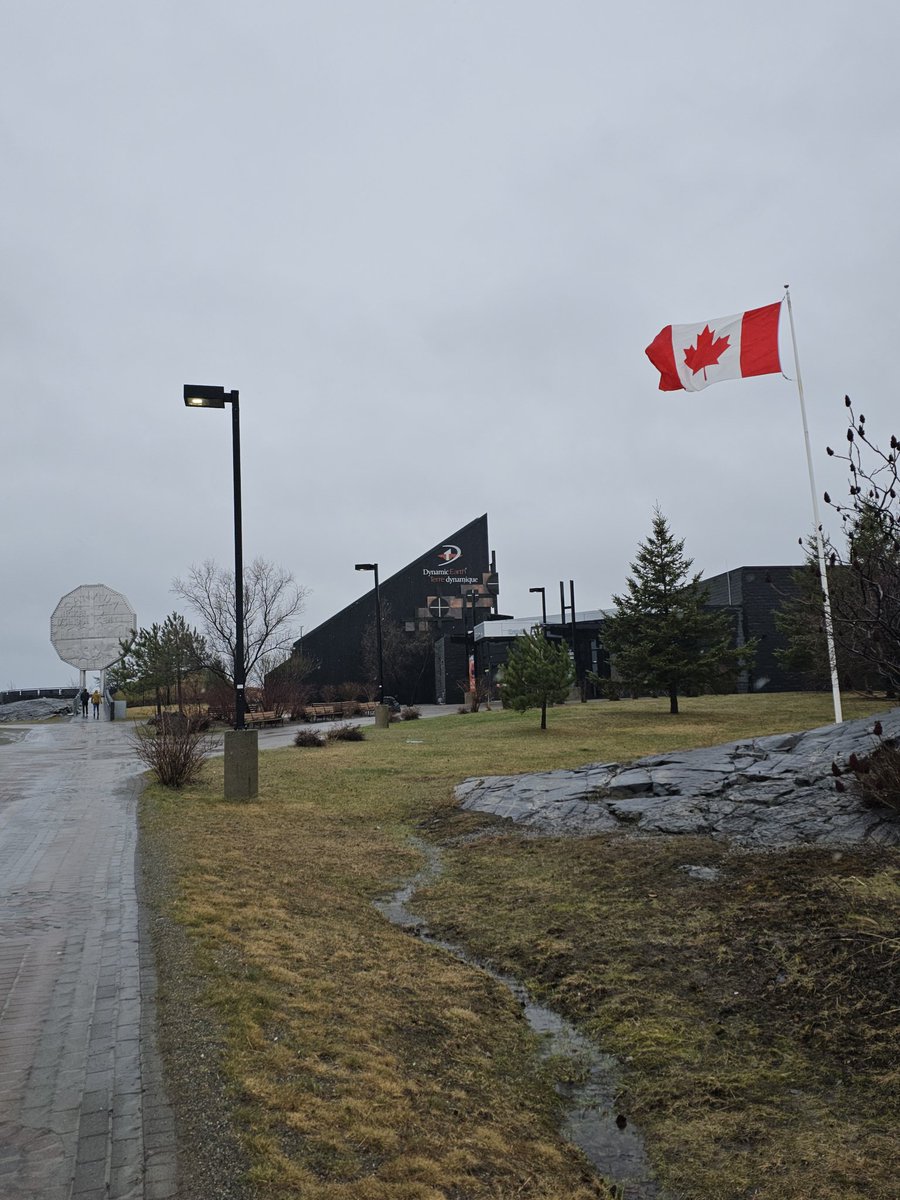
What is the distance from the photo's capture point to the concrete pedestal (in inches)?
507

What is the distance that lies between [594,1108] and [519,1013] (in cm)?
111

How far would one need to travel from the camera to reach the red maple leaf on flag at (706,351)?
1816 cm

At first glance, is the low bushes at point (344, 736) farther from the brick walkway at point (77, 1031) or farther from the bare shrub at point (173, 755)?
the brick walkway at point (77, 1031)

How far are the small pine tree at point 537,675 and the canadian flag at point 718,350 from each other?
30.0ft

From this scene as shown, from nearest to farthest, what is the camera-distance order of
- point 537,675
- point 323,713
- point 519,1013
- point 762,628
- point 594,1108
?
point 594,1108, point 519,1013, point 537,675, point 323,713, point 762,628

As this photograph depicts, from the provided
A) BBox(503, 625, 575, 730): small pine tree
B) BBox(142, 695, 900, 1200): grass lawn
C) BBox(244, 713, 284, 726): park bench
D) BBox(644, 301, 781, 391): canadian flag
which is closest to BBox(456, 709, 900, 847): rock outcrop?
BBox(142, 695, 900, 1200): grass lawn

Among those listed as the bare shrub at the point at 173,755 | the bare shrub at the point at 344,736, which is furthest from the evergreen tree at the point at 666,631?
the bare shrub at the point at 173,755

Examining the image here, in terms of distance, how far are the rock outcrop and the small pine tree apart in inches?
475

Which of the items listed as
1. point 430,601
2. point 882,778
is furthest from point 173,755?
point 430,601

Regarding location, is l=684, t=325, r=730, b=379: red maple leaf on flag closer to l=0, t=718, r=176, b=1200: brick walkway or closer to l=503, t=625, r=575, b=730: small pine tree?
l=503, t=625, r=575, b=730: small pine tree

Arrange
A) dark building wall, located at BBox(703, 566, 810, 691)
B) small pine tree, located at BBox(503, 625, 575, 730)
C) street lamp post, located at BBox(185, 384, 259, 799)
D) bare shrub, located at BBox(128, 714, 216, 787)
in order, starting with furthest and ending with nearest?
dark building wall, located at BBox(703, 566, 810, 691), small pine tree, located at BBox(503, 625, 575, 730), bare shrub, located at BBox(128, 714, 216, 787), street lamp post, located at BBox(185, 384, 259, 799)

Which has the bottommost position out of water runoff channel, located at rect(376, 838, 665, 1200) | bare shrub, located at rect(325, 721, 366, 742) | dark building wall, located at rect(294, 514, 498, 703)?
water runoff channel, located at rect(376, 838, 665, 1200)

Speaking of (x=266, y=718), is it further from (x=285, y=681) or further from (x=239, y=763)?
(x=239, y=763)

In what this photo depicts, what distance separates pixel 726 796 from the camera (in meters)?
9.98
